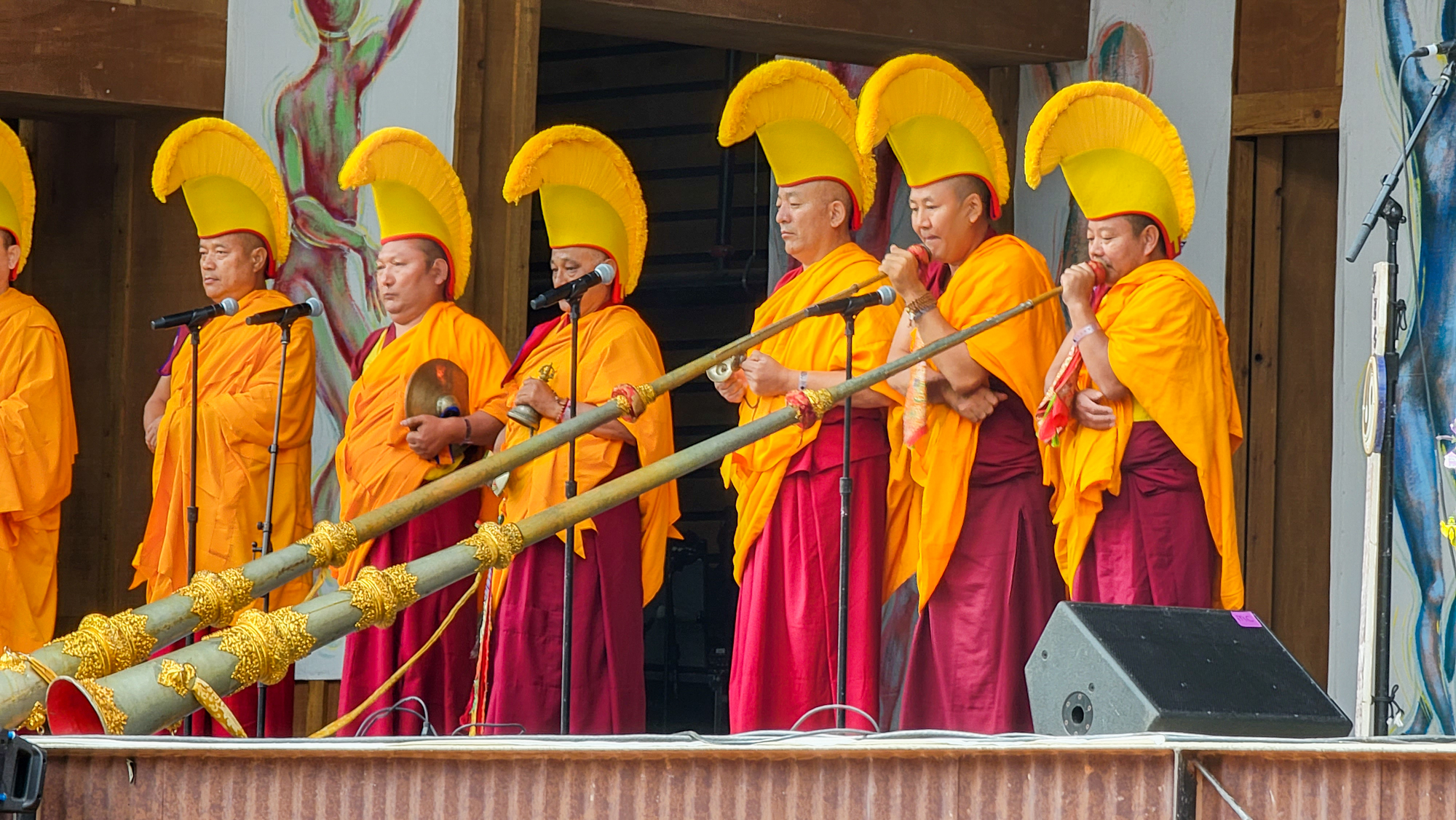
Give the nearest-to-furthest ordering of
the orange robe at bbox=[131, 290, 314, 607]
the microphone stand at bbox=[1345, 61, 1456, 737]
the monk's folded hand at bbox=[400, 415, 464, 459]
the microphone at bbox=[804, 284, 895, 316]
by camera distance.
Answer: the microphone stand at bbox=[1345, 61, 1456, 737], the microphone at bbox=[804, 284, 895, 316], the monk's folded hand at bbox=[400, 415, 464, 459], the orange robe at bbox=[131, 290, 314, 607]

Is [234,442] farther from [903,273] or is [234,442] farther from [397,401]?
[903,273]

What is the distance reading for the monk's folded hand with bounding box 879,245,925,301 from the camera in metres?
5.09

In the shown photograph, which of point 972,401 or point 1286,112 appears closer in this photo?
point 972,401

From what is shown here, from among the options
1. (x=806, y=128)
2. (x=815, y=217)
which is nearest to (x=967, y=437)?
(x=815, y=217)

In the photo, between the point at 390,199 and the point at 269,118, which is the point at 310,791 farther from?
the point at 269,118

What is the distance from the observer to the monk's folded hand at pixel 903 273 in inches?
200

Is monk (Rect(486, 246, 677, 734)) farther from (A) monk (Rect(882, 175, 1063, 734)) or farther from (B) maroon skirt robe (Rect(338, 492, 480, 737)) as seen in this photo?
(A) monk (Rect(882, 175, 1063, 734))

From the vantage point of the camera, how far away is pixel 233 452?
629 centimetres

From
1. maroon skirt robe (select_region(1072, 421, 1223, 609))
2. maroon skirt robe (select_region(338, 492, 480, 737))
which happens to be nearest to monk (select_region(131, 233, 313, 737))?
maroon skirt robe (select_region(338, 492, 480, 737))

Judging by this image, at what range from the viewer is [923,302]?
16.8 feet

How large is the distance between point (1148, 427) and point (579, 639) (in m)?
1.77

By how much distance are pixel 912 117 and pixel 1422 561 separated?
2.07 m

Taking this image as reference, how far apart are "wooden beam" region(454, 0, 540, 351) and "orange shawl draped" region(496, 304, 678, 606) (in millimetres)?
784

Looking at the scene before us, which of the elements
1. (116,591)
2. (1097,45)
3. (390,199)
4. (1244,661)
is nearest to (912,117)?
(390,199)
